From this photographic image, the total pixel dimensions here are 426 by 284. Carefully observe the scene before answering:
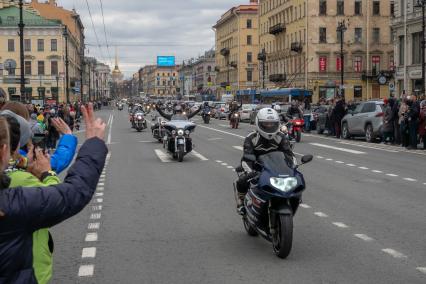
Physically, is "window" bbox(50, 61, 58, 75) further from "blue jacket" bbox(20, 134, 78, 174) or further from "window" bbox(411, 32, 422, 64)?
"blue jacket" bbox(20, 134, 78, 174)

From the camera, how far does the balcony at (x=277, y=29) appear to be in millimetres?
87438

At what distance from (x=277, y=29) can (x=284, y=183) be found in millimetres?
83501

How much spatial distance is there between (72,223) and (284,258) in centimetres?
353

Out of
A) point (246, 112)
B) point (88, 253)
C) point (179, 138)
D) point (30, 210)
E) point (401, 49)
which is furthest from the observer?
point (401, 49)

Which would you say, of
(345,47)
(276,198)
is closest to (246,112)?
(345,47)

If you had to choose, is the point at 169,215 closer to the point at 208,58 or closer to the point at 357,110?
the point at 357,110

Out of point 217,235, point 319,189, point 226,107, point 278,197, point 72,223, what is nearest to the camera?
point 278,197

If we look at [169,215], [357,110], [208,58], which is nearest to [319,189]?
[169,215]

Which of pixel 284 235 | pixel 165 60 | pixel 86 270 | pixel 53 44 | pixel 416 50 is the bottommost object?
pixel 86 270

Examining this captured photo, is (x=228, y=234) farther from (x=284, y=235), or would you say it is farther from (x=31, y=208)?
(x=31, y=208)

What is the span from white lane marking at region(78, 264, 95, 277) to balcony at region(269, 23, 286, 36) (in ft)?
270

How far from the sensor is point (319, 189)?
12.6 metres

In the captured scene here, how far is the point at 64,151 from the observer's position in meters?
4.47

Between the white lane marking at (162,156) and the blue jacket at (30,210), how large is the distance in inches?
629
